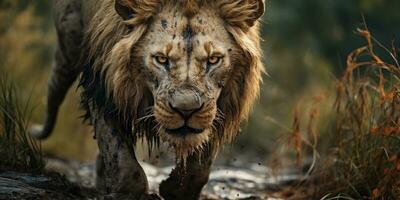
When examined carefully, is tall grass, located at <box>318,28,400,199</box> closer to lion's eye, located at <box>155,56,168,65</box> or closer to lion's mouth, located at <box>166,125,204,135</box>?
lion's mouth, located at <box>166,125,204,135</box>

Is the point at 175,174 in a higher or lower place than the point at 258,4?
lower

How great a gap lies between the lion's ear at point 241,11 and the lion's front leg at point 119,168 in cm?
85

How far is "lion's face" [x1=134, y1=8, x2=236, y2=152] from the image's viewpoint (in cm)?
434

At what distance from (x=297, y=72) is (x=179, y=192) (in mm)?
11312

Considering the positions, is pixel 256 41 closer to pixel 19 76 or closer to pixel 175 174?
pixel 175 174

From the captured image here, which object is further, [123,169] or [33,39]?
[33,39]

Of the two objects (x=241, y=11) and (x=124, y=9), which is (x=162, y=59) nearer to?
(x=124, y=9)

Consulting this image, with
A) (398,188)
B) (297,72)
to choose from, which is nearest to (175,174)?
(398,188)

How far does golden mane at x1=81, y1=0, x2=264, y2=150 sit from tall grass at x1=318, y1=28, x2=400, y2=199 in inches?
24.8

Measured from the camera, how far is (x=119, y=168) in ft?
15.4

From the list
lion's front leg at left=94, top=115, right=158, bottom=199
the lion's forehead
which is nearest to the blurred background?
lion's front leg at left=94, top=115, right=158, bottom=199

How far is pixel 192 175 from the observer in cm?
501

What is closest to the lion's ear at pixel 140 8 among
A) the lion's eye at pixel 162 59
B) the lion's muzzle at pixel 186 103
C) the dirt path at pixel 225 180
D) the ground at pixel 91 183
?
the lion's eye at pixel 162 59

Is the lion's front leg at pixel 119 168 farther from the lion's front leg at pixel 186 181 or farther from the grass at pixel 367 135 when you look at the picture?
the grass at pixel 367 135
